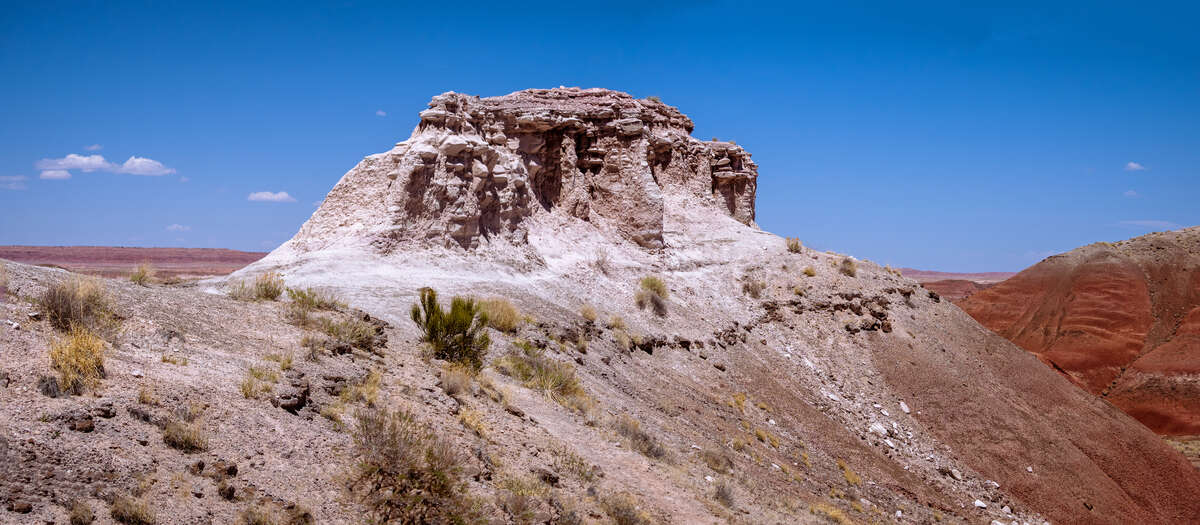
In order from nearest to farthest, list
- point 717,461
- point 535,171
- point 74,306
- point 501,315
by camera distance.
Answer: point 74,306
point 717,461
point 501,315
point 535,171

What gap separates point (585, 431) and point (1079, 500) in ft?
48.5

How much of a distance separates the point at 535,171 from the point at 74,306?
15.0m

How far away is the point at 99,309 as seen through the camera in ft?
24.5

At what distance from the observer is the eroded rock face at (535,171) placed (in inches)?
646

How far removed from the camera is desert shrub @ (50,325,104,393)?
18.8ft

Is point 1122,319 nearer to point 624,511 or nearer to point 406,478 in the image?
point 624,511

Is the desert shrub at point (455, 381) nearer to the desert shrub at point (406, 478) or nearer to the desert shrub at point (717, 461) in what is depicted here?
the desert shrub at point (406, 478)

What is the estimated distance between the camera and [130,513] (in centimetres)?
470

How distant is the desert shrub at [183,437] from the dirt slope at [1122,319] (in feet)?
135

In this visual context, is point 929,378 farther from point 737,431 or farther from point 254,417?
point 254,417

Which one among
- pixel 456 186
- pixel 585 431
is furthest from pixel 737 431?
pixel 456 186

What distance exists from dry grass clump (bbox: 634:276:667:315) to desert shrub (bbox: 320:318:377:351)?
9.38 m

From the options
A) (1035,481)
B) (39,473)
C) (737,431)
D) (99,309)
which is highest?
(99,309)

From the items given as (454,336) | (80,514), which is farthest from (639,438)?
(80,514)
